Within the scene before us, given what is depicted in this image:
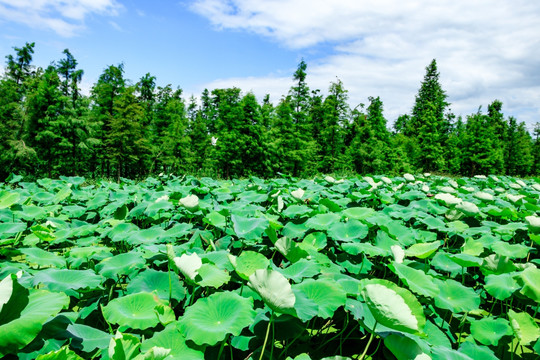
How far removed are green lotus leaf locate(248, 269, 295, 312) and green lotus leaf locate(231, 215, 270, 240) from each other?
895mm

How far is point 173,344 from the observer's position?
108cm

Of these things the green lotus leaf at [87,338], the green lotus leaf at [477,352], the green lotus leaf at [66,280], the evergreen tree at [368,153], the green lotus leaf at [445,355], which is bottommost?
the green lotus leaf at [477,352]

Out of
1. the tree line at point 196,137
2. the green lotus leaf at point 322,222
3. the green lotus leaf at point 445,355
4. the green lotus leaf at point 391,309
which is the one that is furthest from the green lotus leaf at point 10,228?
the tree line at point 196,137

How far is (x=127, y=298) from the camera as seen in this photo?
1307 millimetres

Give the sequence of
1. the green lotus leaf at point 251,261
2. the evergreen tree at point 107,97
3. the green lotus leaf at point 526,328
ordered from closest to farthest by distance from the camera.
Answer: the green lotus leaf at point 526,328
the green lotus leaf at point 251,261
the evergreen tree at point 107,97

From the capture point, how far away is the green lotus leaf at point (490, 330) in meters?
1.42

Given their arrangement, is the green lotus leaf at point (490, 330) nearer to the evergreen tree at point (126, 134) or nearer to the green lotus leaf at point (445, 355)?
the green lotus leaf at point (445, 355)

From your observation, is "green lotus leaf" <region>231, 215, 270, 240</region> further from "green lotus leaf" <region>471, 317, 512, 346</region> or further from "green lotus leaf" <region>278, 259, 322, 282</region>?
"green lotus leaf" <region>471, 317, 512, 346</region>

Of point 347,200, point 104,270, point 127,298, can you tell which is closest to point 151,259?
point 104,270

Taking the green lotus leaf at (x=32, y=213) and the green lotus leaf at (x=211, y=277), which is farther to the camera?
the green lotus leaf at (x=32, y=213)

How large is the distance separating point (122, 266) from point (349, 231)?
1.57m

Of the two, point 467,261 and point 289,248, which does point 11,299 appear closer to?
point 289,248

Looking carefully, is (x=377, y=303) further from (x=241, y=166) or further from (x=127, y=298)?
(x=241, y=166)

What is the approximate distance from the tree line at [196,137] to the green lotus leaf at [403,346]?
47.4 feet
